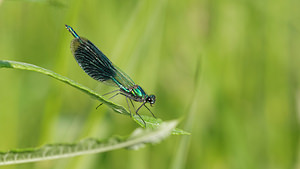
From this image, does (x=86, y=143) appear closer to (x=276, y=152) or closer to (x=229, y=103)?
(x=229, y=103)

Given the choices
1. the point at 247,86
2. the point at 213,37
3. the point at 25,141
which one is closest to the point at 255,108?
the point at 247,86

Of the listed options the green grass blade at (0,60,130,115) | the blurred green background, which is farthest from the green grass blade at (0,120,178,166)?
the blurred green background

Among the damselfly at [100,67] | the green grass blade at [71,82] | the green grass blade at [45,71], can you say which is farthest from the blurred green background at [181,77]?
the green grass blade at [45,71]

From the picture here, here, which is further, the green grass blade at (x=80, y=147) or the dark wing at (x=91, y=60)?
the dark wing at (x=91, y=60)

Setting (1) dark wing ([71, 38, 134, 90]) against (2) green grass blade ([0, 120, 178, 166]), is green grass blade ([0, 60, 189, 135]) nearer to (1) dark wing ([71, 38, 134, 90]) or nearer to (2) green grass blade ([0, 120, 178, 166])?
(2) green grass blade ([0, 120, 178, 166])

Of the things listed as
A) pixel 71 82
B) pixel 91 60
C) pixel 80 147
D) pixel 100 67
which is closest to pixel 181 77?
pixel 100 67

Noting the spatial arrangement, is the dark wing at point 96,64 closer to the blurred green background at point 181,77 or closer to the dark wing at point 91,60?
the dark wing at point 91,60

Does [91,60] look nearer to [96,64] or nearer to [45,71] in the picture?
[96,64]
